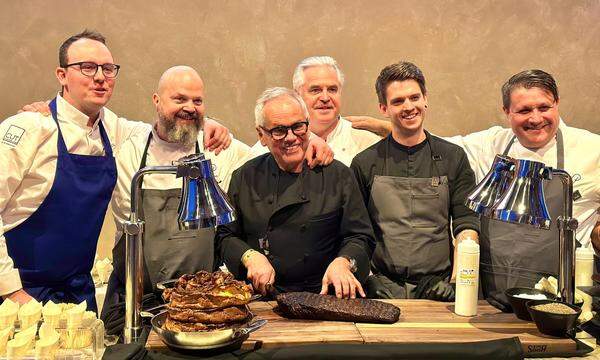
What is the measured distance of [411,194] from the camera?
3.10 m

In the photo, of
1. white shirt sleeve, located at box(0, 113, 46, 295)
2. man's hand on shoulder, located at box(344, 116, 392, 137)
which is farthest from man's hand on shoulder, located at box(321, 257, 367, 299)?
man's hand on shoulder, located at box(344, 116, 392, 137)

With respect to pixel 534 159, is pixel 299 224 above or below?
below

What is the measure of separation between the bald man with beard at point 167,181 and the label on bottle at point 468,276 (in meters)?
1.27

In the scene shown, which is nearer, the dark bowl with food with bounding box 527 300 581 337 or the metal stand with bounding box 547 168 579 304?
the dark bowl with food with bounding box 527 300 581 337

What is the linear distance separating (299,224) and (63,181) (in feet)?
3.98

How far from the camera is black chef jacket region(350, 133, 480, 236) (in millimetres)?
3102

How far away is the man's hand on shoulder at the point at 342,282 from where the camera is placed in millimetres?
2416

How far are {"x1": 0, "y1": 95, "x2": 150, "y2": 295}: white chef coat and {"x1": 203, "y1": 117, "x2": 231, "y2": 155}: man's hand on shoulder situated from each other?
0.61m

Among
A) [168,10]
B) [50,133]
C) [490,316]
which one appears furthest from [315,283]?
[168,10]

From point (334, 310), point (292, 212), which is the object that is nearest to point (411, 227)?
point (292, 212)

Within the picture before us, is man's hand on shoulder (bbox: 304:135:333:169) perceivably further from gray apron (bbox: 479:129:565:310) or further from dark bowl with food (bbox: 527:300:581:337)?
dark bowl with food (bbox: 527:300:581:337)

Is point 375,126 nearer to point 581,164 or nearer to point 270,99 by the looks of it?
point 581,164

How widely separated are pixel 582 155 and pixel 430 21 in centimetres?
180

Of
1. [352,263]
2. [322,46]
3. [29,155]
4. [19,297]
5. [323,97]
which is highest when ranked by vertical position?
[322,46]
